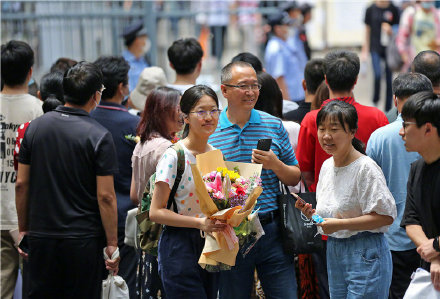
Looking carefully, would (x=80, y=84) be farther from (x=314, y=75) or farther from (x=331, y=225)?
(x=314, y=75)

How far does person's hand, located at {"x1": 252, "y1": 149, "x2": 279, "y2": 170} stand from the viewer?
481 cm

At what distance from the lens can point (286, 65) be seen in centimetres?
1045

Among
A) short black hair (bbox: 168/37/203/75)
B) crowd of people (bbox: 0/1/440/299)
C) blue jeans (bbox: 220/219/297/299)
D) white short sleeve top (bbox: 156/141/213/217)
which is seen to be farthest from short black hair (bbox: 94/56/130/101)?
blue jeans (bbox: 220/219/297/299)

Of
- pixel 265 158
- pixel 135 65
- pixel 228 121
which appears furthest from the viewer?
pixel 135 65

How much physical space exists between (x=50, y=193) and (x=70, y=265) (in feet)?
1.67

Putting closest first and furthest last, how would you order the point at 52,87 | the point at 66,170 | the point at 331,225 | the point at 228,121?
the point at 331,225 → the point at 66,170 → the point at 228,121 → the point at 52,87

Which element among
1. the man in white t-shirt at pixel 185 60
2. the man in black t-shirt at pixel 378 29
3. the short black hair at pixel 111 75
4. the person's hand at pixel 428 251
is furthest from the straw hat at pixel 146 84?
the man in black t-shirt at pixel 378 29

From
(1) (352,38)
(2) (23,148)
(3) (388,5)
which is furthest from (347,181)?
(1) (352,38)

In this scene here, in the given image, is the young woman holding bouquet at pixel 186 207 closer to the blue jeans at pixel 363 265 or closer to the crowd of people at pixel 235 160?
the crowd of people at pixel 235 160

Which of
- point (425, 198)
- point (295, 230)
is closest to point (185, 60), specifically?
point (295, 230)

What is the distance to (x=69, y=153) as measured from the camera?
4941 mm

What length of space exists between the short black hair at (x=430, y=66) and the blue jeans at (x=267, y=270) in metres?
1.91

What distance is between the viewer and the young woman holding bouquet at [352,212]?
458 cm

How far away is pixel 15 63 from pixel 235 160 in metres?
2.31
